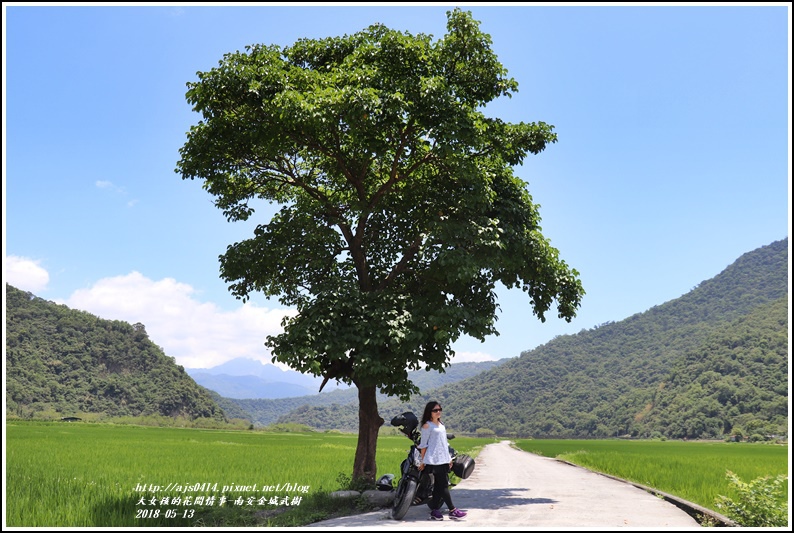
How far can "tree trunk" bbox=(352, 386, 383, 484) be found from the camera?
15.0 m

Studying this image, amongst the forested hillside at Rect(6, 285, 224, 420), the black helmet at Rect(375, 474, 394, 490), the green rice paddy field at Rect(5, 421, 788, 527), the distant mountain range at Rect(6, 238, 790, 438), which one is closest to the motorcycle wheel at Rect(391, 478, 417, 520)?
the black helmet at Rect(375, 474, 394, 490)

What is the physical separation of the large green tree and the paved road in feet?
10.1

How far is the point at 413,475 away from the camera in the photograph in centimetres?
1157

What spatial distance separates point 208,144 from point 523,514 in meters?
10.8

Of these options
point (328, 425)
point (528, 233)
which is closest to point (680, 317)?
point (328, 425)

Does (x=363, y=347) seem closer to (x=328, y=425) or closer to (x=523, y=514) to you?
(x=523, y=514)

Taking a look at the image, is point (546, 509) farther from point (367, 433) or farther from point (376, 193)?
point (376, 193)

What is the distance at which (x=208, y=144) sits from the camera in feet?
50.1

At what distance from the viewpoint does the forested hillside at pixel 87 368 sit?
10681cm

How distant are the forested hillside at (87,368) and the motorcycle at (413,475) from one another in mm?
101871

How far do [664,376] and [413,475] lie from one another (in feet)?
431

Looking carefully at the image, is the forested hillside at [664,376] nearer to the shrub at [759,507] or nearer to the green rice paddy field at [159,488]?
the green rice paddy field at [159,488]

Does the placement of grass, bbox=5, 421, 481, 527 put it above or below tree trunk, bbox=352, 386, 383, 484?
below

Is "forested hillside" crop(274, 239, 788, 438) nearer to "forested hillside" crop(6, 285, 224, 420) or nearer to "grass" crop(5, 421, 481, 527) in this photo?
"grass" crop(5, 421, 481, 527)
